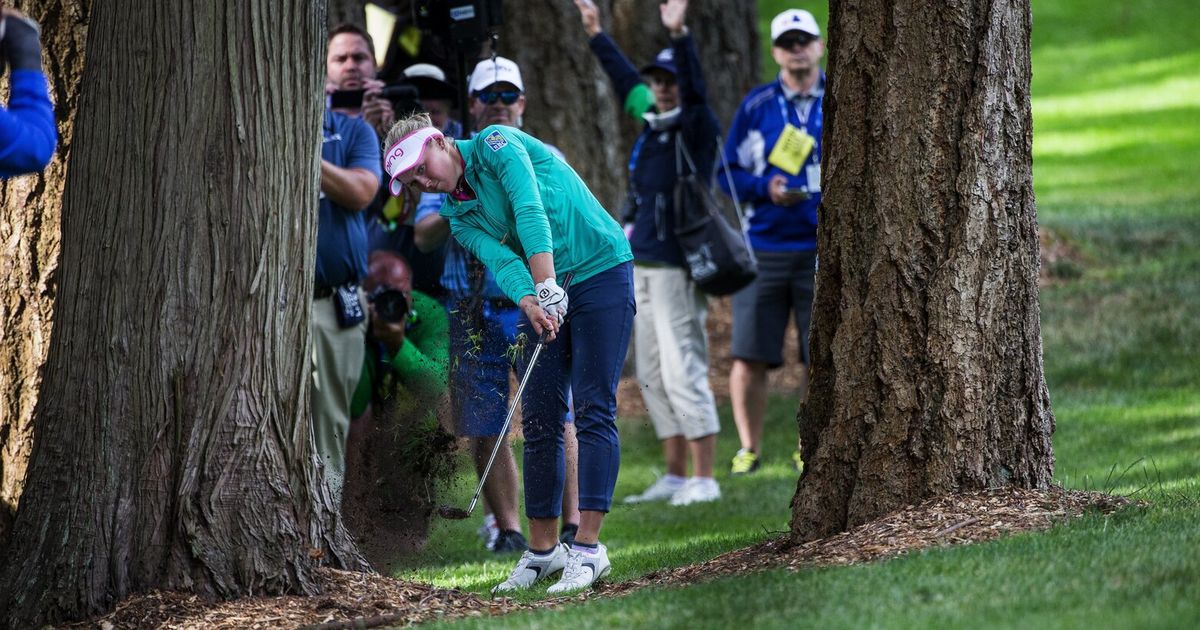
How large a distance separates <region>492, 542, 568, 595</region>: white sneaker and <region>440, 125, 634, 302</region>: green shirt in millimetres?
1079

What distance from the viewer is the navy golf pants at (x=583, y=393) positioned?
5977mm

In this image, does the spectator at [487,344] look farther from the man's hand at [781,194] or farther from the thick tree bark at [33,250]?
the man's hand at [781,194]

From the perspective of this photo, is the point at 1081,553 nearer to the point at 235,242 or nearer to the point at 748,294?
the point at 235,242

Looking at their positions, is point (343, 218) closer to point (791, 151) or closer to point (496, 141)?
point (496, 141)

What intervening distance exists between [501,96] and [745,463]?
120 inches

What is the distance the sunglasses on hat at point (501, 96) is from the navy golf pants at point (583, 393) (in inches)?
68.5

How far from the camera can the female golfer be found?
5.87 metres

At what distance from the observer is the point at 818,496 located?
5758mm

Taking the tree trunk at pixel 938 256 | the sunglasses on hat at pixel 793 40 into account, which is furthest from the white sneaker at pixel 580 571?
the sunglasses on hat at pixel 793 40

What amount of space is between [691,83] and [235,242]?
3832 millimetres

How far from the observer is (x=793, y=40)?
9047 millimetres

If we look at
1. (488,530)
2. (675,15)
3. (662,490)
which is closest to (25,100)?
(488,530)

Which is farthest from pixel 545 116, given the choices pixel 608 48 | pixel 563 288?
pixel 563 288

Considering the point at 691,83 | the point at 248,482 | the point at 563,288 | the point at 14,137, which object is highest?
the point at 691,83
